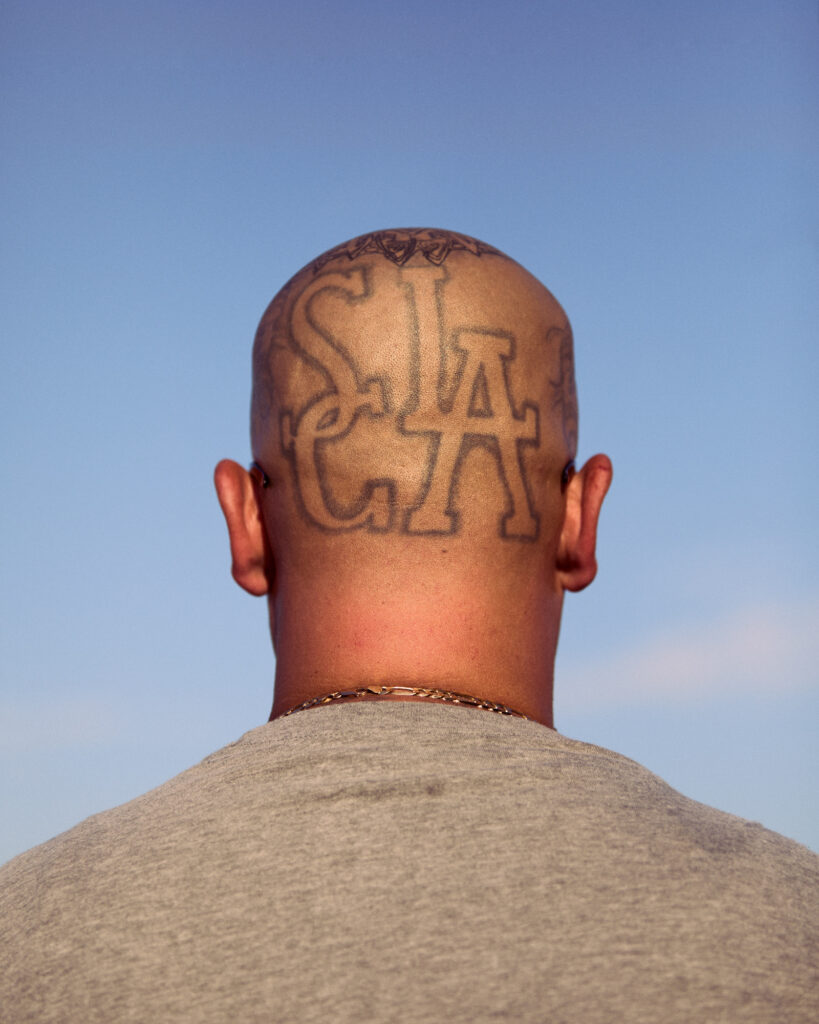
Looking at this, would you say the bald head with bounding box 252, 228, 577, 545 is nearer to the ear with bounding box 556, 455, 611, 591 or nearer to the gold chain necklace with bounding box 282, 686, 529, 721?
the ear with bounding box 556, 455, 611, 591

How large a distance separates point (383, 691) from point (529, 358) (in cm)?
131

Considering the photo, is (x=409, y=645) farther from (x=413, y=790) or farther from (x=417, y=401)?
(x=417, y=401)

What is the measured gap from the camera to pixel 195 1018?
2.40m

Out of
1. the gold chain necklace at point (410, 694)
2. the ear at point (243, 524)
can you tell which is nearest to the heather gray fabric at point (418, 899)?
the gold chain necklace at point (410, 694)

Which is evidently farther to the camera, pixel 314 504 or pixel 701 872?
pixel 314 504

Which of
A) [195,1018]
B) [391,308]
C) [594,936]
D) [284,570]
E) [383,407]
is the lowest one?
[195,1018]

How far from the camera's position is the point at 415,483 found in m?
3.61

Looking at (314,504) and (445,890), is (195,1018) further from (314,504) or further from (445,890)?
(314,504)

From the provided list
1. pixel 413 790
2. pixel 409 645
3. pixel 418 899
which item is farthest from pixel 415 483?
pixel 418 899

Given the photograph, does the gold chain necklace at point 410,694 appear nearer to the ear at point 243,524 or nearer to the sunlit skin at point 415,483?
the sunlit skin at point 415,483

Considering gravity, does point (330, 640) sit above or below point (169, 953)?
above

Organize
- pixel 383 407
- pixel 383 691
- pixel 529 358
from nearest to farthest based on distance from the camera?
pixel 383 691, pixel 383 407, pixel 529 358

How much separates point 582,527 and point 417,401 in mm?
777

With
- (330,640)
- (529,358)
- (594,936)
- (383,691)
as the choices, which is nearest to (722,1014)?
(594,936)
